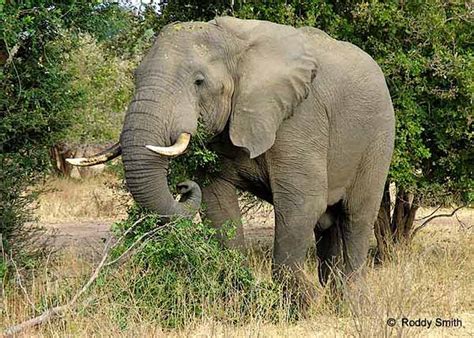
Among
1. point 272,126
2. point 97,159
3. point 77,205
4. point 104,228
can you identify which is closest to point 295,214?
point 272,126

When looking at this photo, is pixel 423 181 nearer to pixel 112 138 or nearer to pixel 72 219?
pixel 72 219

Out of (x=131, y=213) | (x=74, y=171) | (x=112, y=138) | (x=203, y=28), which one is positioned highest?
(x=203, y=28)

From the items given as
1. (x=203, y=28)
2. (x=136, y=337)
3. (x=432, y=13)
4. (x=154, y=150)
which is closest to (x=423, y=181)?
(x=432, y=13)

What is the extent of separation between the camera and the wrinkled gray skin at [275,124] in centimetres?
706

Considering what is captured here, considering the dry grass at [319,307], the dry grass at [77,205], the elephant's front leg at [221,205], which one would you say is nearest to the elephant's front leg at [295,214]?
the dry grass at [319,307]

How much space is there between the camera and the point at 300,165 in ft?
26.5

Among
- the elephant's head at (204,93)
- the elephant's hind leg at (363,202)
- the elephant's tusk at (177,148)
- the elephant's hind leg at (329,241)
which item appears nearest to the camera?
the elephant's tusk at (177,148)

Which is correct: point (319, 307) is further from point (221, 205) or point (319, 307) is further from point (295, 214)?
point (221, 205)

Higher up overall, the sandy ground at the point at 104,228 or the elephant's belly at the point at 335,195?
the elephant's belly at the point at 335,195

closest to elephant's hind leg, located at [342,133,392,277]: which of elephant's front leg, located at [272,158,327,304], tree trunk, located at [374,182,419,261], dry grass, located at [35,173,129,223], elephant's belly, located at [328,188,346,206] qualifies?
elephant's belly, located at [328,188,346,206]

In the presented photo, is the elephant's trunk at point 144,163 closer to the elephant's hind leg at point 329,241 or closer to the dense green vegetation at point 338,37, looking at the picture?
the dense green vegetation at point 338,37

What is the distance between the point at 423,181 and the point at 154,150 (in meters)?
5.65

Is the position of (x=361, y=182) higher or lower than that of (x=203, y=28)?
lower

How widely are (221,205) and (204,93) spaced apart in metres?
1.45
